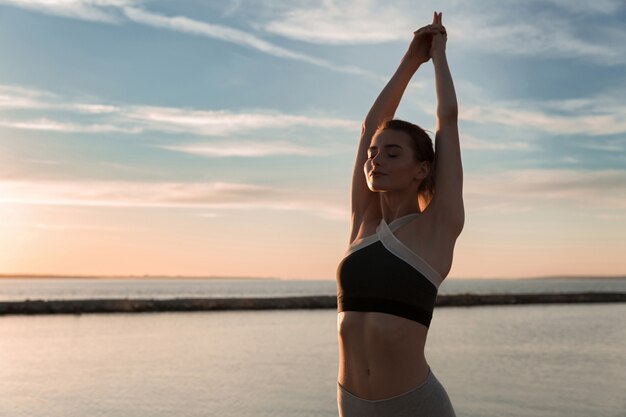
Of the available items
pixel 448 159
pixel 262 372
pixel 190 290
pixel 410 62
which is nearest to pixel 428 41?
pixel 410 62

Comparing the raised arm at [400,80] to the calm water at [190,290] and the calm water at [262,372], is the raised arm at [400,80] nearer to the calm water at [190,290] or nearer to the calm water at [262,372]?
the calm water at [262,372]

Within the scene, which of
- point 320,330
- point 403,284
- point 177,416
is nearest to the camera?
point 403,284

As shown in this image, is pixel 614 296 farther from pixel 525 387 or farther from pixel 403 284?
pixel 403 284

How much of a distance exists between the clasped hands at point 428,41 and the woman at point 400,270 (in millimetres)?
165

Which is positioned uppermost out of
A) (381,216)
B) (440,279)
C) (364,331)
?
(381,216)

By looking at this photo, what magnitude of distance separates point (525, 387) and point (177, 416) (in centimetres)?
479

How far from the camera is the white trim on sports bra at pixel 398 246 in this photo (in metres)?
1.48

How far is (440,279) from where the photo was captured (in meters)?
1.51

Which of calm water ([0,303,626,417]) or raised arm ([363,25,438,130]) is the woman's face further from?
calm water ([0,303,626,417])

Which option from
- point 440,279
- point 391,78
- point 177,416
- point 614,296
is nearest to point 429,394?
point 440,279

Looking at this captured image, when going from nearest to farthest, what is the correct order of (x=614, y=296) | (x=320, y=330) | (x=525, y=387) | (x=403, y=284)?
(x=403, y=284)
(x=525, y=387)
(x=320, y=330)
(x=614, y=296)

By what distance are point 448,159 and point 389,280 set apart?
311mm

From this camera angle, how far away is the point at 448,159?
5.20 ft

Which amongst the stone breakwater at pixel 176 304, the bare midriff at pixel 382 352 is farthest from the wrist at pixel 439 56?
the stone breakwater at pixel 176 304
